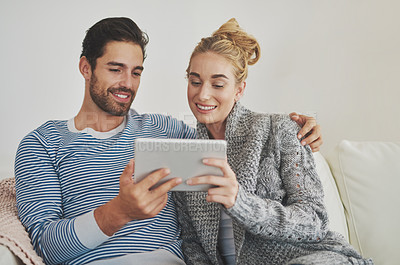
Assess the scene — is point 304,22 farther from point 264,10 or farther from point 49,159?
point 49,159

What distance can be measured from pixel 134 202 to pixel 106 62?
2.10ft

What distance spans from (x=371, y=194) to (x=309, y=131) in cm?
48

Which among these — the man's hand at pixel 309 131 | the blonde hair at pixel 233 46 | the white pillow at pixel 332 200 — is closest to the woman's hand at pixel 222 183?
the man's hand at pixel 309 131

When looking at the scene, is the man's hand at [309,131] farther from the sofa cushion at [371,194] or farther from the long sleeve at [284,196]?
the sofa cushion at [371,194]

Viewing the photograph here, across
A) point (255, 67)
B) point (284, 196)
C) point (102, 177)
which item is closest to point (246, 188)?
point (284, 196)

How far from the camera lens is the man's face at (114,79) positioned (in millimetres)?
1490

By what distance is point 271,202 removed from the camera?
1.19 m

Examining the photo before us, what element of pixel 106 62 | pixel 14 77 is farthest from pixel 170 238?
pixel 14 77

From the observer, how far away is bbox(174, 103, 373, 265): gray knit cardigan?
1144 millimetres

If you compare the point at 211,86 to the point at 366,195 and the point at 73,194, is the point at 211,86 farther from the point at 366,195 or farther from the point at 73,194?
the point at 366,195

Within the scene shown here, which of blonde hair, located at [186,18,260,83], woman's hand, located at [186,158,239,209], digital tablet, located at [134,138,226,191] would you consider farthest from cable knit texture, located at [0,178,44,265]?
blonde hair, located at [186,18,260,83]

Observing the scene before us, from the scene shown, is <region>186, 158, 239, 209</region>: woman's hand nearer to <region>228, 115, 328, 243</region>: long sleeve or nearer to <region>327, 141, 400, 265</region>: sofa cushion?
<region>228, 115, 328, 243</region>: long sleeve

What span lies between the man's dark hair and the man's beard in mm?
80

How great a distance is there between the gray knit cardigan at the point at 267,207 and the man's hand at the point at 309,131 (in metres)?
0.02
